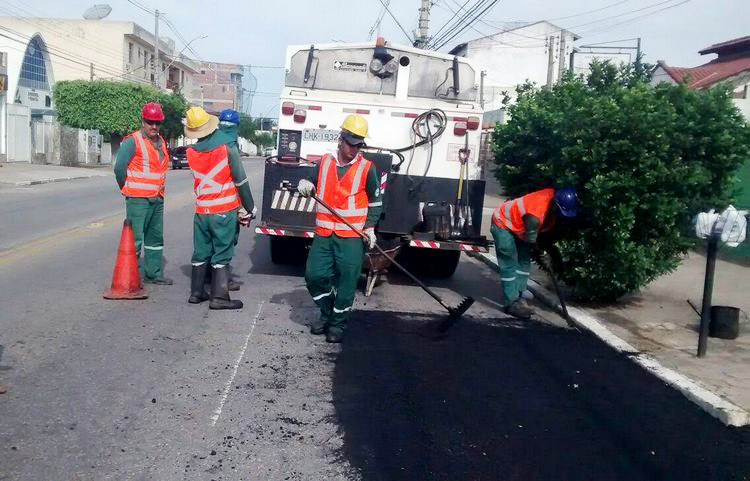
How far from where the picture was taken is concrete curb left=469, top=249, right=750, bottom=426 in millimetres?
5141

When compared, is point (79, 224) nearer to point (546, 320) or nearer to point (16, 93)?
point (546, 320)

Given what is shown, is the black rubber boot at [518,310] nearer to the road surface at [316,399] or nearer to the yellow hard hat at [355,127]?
the road surface at [316,399]

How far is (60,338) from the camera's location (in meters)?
6.45

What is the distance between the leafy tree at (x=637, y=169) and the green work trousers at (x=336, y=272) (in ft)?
8.33

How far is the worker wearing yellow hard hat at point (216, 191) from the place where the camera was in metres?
7.61

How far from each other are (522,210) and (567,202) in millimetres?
473

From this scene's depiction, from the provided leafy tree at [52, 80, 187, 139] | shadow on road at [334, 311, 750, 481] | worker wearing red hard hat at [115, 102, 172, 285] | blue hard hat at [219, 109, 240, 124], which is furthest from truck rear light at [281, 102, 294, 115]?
leafy tree at [52, 80, 187, 139]

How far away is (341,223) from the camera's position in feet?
21.6

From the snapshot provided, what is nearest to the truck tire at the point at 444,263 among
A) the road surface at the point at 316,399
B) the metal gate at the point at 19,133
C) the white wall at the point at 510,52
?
the road surface at the point at 316,399

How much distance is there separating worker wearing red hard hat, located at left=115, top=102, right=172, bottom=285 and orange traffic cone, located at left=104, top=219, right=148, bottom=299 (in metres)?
0.42

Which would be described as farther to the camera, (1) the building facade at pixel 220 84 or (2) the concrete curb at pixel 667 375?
(1) the building facade at pixel 220 84

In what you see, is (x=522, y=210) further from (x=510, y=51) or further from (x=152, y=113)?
(x=510, y=51)

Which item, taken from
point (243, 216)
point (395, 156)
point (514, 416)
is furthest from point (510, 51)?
point (514, 416)

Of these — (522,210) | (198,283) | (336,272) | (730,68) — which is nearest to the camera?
(336,272)
